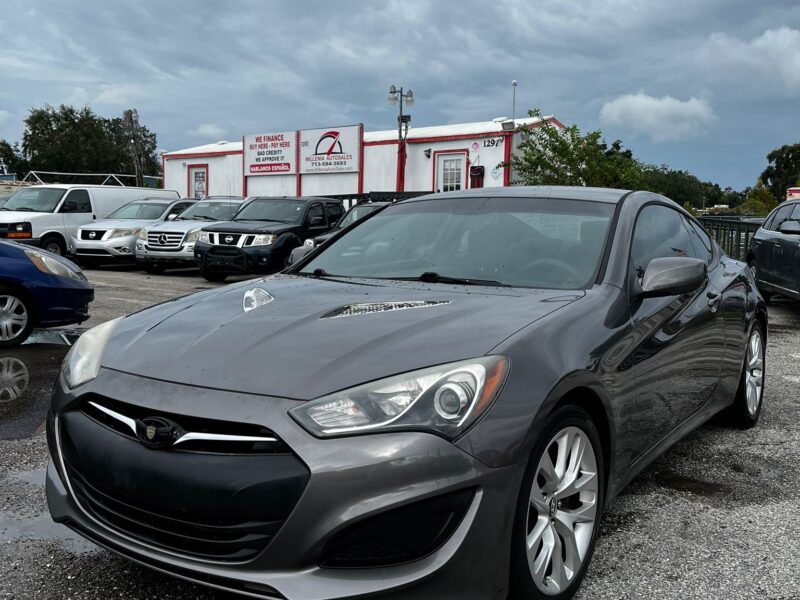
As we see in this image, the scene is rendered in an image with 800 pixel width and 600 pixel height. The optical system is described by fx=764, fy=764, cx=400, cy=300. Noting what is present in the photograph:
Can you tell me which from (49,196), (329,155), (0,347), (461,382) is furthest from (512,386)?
(329,155)

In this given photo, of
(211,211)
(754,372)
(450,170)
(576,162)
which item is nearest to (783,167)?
(450,170)

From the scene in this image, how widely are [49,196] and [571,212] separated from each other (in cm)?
1627

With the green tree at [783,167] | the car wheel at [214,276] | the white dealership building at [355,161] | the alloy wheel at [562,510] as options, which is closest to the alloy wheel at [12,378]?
the alloy wheel at [562,510]

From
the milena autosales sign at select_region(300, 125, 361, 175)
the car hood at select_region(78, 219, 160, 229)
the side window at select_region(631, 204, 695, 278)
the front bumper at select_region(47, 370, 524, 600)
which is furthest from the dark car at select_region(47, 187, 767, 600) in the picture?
the milena autosales sign at select_region(300, 125, 361, 175)

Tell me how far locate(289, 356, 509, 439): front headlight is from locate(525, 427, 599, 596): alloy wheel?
0.36 metres

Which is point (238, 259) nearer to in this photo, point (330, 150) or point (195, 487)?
point (195, 487)

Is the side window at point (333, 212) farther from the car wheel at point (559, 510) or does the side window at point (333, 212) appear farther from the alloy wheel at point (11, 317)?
the car wheel at point (559, 510)

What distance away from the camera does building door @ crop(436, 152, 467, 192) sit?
90.2 feet

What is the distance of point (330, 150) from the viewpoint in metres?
30.8

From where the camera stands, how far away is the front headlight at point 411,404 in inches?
80.7

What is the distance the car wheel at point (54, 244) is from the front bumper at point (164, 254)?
2.60 meters

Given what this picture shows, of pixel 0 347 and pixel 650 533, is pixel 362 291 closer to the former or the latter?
pixel 650 533

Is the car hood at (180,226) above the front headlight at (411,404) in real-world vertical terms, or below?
above

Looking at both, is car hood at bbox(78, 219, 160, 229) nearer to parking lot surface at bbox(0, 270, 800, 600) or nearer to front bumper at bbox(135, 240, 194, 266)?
front bumper at bbox(135, 240, 194, 266)
